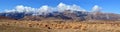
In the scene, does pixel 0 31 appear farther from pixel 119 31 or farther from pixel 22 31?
pixel 119 31

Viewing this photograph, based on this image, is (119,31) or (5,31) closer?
(5,31)

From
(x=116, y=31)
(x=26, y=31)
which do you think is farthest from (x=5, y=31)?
(x=116, y=31)

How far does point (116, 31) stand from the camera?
56562 millimetres

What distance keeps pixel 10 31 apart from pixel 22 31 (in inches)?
91.1

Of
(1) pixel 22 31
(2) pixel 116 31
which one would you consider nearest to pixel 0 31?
(1) pixel 22 31

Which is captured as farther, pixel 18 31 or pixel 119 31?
pixel 119 31

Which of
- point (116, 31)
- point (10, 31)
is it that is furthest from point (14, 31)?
point (116, 31)

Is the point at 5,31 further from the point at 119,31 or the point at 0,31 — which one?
the point at 119,31

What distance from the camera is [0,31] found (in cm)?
4819

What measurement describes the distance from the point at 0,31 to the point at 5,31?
1.08m

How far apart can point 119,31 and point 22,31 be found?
63.7ft

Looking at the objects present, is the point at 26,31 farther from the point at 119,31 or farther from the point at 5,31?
the point at 119,31

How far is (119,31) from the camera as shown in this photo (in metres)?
55.5

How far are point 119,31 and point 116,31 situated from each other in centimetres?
110
